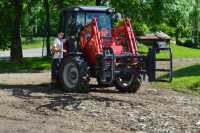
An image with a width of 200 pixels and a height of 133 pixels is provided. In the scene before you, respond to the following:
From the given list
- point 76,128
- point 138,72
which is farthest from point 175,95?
point 76,128

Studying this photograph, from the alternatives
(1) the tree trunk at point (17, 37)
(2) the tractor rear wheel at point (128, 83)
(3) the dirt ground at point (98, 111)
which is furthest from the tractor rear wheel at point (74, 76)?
(1) the tree trunk at point (17, 37)

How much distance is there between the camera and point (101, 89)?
18828 mm

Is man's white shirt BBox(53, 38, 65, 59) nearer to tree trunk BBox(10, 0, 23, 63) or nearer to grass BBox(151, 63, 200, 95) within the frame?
grass BBox(151, 63, 200, 95)

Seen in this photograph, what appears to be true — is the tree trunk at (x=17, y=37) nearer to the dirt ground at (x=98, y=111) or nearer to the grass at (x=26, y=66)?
the grass at (x=26, y=66)

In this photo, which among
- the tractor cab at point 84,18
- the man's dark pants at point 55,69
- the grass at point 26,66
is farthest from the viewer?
the grass at point 26,66

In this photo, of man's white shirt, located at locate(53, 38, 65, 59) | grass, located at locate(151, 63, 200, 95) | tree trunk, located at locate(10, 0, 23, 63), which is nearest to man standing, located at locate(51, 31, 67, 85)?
man's white shirt, located at locate(53, 38, 65, 59)

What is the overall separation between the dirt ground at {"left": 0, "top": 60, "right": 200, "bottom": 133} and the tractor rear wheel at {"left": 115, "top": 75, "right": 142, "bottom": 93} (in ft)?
0.67

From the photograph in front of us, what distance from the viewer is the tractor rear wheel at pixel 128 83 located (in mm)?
18141

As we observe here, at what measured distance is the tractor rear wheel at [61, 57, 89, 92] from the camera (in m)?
17.6

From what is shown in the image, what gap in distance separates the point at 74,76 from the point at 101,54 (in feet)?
4.44

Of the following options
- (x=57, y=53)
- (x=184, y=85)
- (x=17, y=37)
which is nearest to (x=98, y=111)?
(x=57, y=53)

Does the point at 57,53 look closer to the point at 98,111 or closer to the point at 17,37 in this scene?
the point at 98,111

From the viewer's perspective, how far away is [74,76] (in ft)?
59.9

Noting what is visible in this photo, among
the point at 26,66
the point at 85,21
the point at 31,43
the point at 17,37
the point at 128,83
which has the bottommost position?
the point at 31,43
